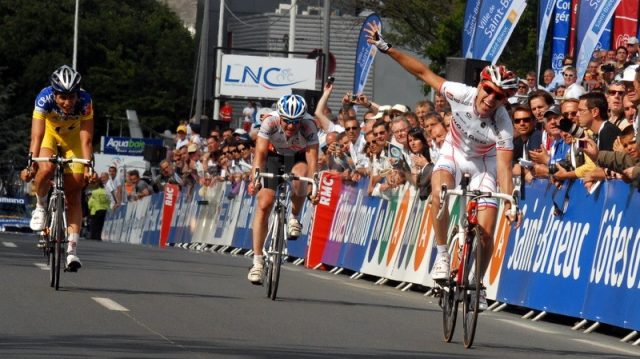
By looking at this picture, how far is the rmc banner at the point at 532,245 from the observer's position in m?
14.0

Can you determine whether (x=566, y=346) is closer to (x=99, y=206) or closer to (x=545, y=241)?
(x=545, y=241)

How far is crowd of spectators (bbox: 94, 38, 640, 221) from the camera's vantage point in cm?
1561

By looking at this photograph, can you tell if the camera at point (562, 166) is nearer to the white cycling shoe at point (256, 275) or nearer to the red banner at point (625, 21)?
the white cycling shoe at point (256, 275)

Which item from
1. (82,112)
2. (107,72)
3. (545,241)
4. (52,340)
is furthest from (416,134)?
(107,72)

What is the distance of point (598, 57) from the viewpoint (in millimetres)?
21812

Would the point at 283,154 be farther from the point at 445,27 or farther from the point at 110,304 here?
the point at 445,27

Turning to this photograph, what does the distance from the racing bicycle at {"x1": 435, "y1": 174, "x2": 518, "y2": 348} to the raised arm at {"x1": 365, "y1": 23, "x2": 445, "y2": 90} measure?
833mm

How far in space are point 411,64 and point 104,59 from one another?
94.2 meters

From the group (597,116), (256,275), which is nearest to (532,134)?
(597,116)

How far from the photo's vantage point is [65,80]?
15.4 metres

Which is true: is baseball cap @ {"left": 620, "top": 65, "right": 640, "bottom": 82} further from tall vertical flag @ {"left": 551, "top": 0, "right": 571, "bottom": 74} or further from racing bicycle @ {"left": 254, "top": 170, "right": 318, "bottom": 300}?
tall vertical flag @ {"left": 551, "top": 0, "right": 571, "bottom": 74}

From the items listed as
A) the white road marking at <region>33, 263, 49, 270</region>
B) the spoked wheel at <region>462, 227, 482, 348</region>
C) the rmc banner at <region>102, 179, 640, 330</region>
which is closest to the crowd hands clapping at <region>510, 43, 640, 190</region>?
the rmc banner at <region>102, 179, 640, 330</region>

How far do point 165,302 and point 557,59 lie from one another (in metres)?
11.8

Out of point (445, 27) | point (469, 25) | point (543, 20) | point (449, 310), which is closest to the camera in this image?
point (449, 310)
